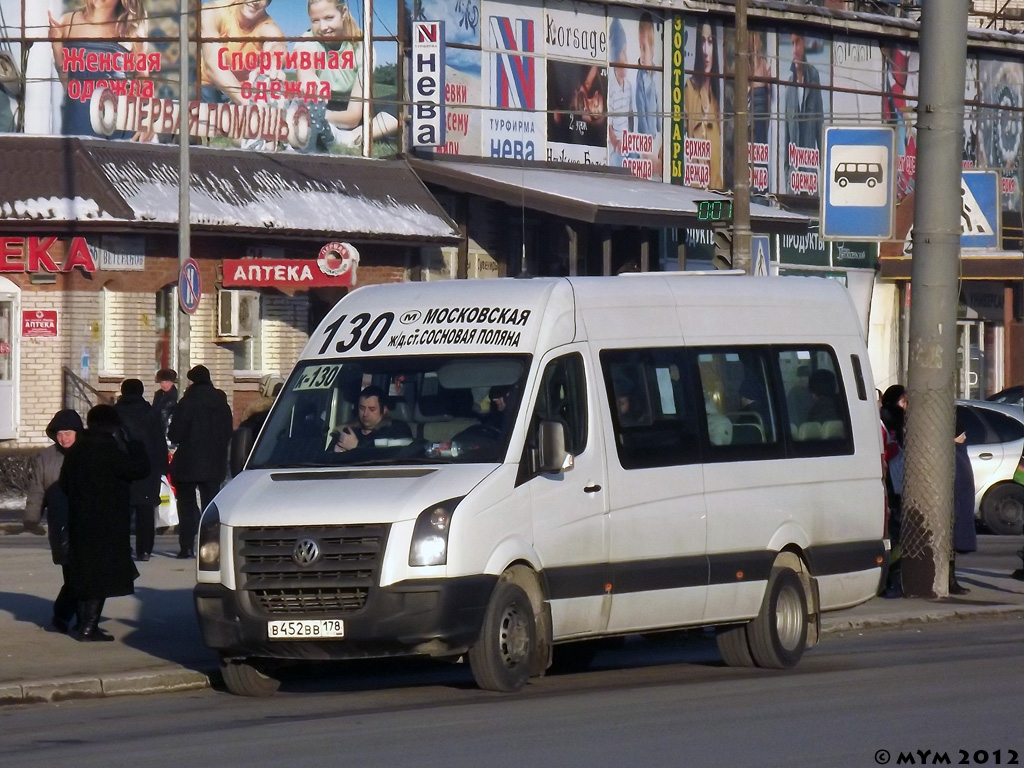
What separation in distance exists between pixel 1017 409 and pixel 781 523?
11851mm

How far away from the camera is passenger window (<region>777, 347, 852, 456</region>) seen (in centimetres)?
1223

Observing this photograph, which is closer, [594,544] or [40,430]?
[594,544]

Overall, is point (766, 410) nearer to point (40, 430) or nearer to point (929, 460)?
point (929, 460)

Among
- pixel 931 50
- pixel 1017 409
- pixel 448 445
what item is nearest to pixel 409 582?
pixel 448 445

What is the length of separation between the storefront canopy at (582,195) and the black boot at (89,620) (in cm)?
1824

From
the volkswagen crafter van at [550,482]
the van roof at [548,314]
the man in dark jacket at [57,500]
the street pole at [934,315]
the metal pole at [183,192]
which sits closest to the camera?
the volkswagen crafter van at [550,482]

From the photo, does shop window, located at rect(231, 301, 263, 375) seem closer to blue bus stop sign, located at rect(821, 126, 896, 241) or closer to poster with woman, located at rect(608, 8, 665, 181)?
poster with woman, located at rect(608, 8, 665, 181)

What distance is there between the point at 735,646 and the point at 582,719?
2.58 metres

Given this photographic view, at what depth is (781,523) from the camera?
1184cm

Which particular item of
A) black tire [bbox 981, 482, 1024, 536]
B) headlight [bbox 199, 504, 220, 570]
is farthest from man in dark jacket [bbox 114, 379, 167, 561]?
black tire [bbox 981, 482, 1024, 536]

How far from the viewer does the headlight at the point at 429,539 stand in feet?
32.6

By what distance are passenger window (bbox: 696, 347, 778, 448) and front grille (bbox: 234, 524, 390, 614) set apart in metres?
2.59

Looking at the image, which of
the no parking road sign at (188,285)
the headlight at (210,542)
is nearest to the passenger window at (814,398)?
the headlight at (210,542)

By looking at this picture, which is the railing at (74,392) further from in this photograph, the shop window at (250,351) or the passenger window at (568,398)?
the passenger window at (568,398)
